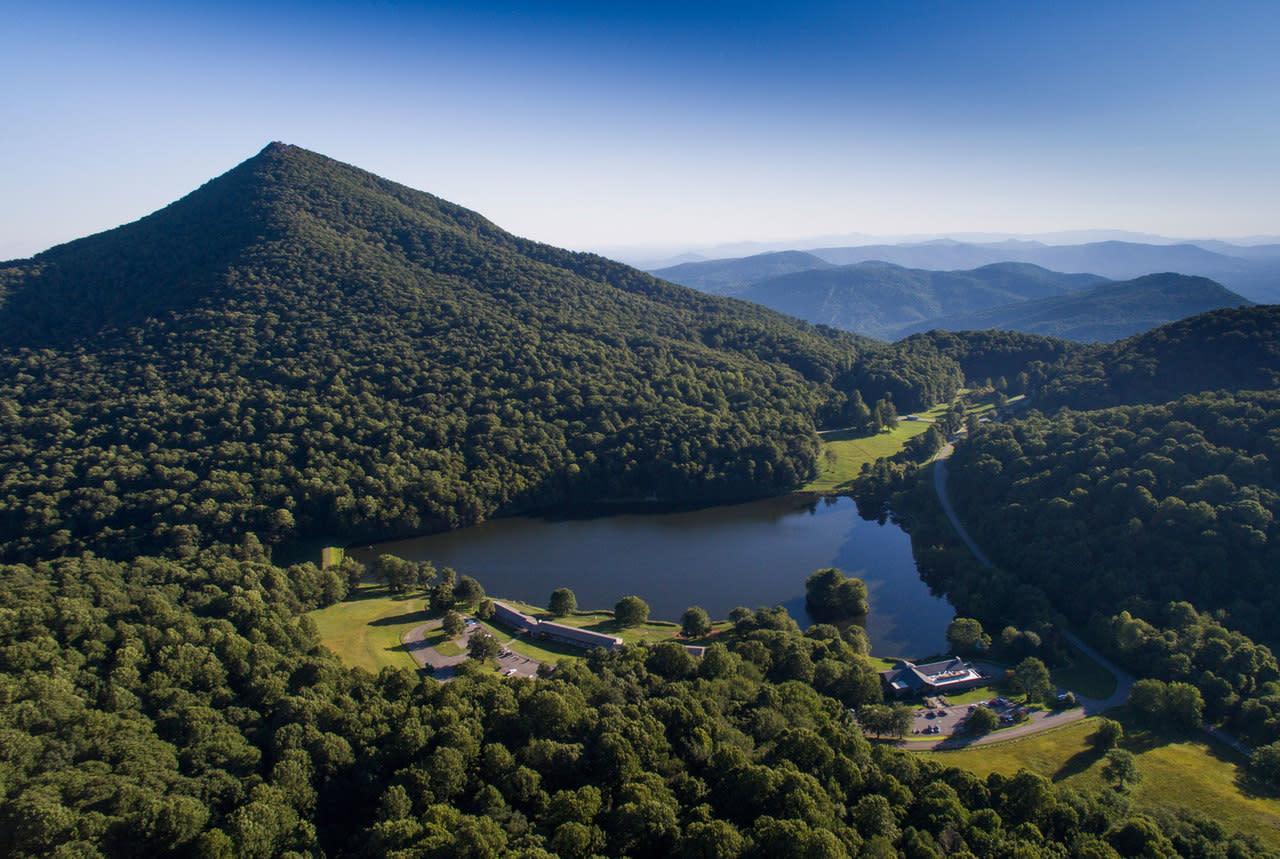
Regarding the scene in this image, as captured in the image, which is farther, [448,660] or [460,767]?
[448,660]

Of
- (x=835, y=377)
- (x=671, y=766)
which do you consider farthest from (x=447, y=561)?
(x=835, y=377)

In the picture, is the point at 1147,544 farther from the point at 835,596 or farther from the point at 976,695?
the point at 835,596

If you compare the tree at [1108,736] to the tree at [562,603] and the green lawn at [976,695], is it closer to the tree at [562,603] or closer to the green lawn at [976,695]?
the green lawn at [976,695]

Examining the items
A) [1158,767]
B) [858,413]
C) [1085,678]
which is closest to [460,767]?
[1158,767]

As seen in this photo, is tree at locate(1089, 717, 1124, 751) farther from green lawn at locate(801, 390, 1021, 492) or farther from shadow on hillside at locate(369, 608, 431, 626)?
green lawn at locate(801, 390, 1021, 492)

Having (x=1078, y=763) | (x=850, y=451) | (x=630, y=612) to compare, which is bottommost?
(x=1078, y=763)
